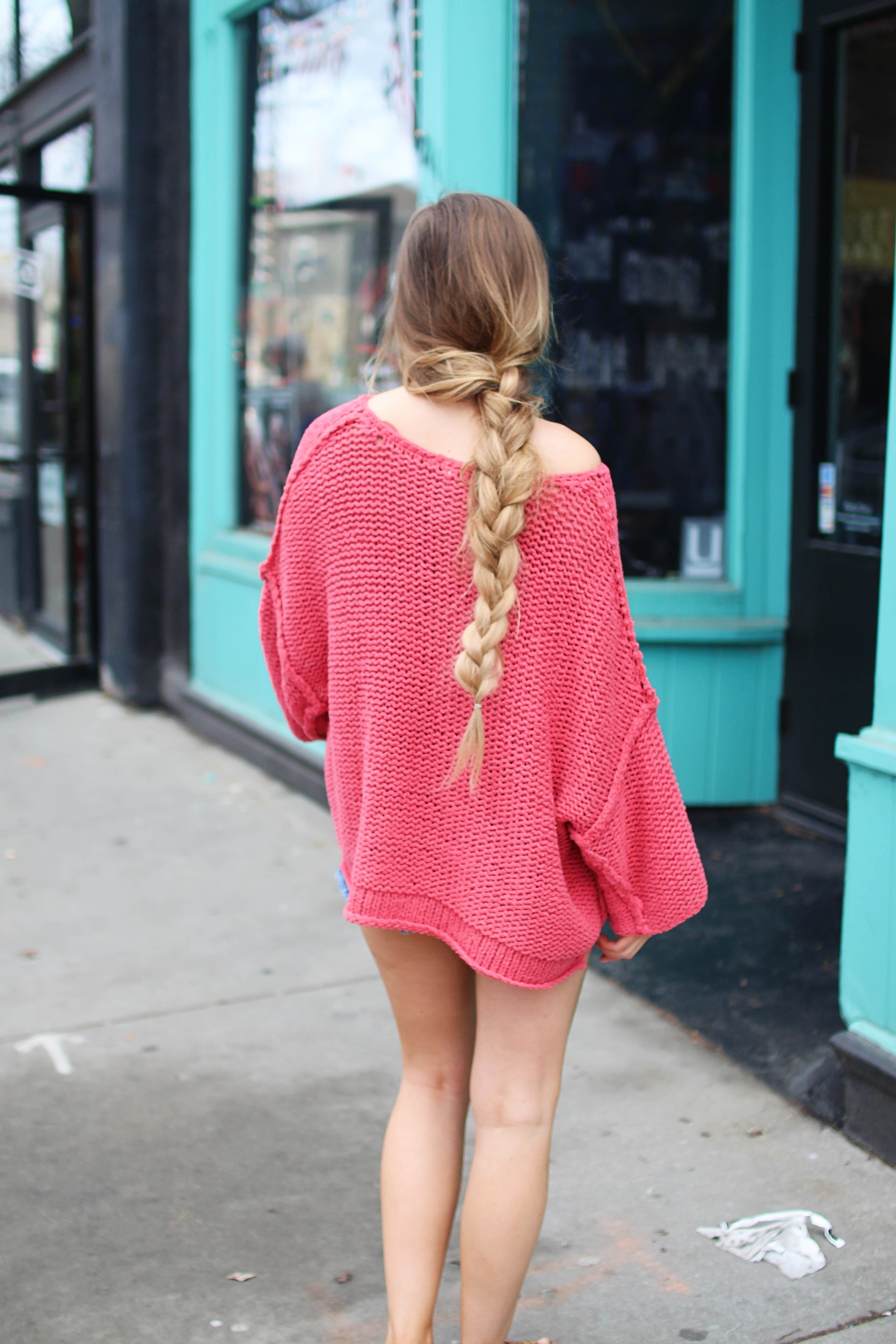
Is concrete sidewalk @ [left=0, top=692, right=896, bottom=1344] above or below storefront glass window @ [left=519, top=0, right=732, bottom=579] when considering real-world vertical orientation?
below

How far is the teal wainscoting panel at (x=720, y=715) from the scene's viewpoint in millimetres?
4906

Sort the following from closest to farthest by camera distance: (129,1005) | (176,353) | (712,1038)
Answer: (712,1038) → (129,1005) → (176,353)

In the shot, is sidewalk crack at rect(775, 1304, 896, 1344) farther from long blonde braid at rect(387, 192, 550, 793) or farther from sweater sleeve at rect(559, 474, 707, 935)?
long blonde braid at rect(387, 192, 550, 793)

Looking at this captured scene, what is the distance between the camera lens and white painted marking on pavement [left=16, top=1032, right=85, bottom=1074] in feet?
11.0

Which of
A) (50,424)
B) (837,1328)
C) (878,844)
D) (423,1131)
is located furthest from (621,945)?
(50,424)

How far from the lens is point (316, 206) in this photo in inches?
224

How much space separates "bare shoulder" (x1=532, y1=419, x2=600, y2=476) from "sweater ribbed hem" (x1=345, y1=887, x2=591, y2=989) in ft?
2.09

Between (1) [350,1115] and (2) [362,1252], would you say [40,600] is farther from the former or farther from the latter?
(2) [362,1252]

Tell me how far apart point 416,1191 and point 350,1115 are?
1.08m

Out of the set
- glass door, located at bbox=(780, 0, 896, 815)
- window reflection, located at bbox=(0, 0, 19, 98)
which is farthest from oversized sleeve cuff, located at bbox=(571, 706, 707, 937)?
window reflection, located at bbox=(0, 0, 19, 98)

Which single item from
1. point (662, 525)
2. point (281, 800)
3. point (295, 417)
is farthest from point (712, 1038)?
point (295, 417)

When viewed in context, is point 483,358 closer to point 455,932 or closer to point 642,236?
point 455,932

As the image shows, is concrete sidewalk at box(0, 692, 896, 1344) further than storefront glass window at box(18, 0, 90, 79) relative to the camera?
No

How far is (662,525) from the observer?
492cm
